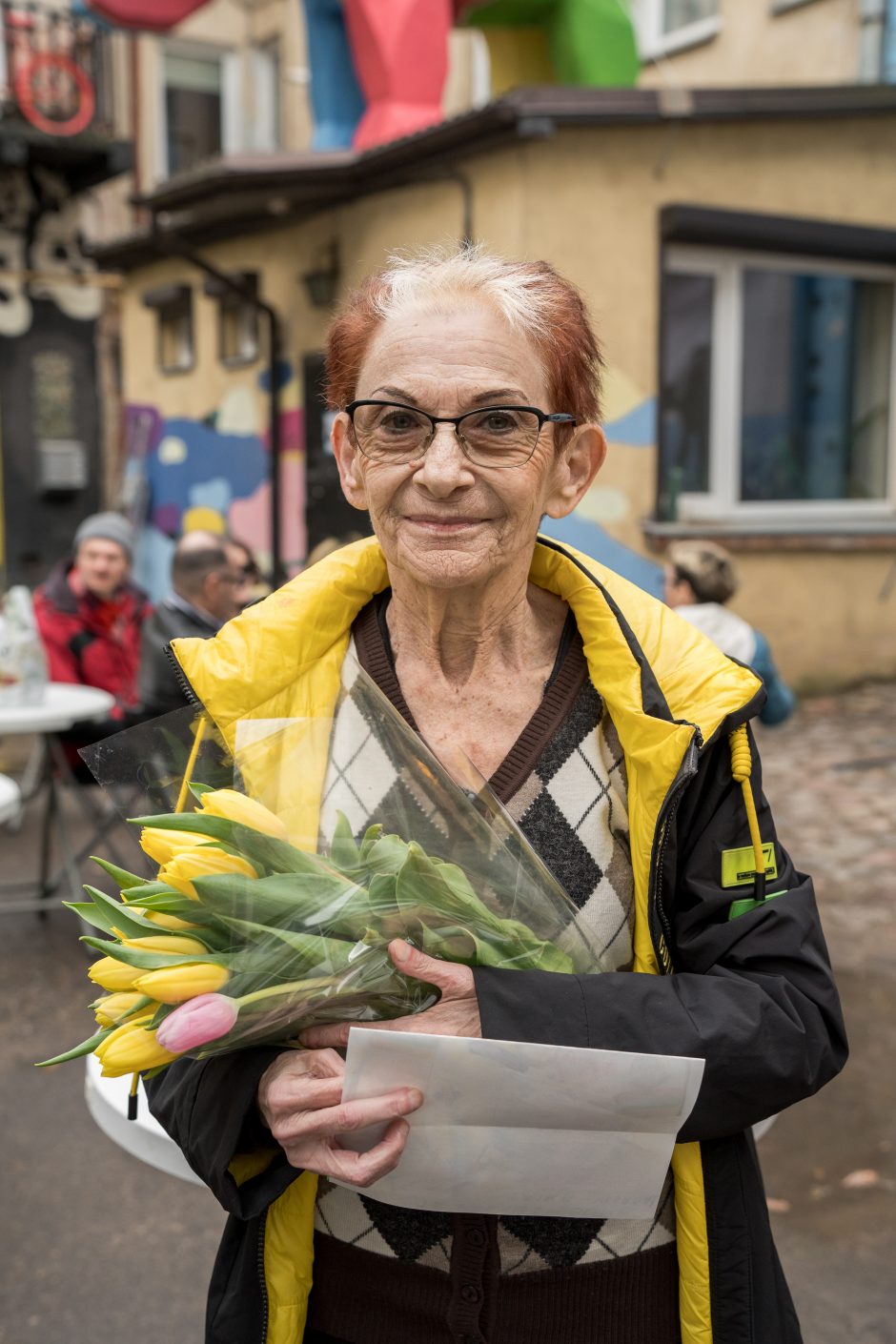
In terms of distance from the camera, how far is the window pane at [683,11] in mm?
10677

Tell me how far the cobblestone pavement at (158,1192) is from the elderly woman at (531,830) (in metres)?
1.69

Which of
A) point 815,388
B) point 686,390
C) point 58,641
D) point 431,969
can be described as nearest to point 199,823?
point 431,969

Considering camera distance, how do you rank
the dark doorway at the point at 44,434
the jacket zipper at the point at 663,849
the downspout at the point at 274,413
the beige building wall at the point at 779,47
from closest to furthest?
the jacket zipper at the point at 663,849, the beige building wall at the point at 779,47, the downspout at the point at 274,413, the dark doorway at the point at 44,434

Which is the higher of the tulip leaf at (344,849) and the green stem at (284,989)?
the tulip leaf at (344,849)

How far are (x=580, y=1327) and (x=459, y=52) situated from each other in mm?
12706

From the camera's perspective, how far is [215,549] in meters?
5.10

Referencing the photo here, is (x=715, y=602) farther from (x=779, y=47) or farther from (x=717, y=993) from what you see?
(x=779, y=47)

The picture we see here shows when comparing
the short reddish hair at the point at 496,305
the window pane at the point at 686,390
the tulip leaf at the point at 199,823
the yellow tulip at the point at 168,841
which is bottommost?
the yellow tulip at the point at 168,841

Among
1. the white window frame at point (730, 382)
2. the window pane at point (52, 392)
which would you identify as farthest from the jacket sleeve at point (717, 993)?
the window pane at point (52, 392)

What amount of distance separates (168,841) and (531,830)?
0.45 metres

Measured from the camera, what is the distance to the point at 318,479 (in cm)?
1020

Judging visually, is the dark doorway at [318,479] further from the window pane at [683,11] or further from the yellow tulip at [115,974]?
the yellow tulip at [115,974]

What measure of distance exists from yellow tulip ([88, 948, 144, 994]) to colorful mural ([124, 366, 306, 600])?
9445 mm

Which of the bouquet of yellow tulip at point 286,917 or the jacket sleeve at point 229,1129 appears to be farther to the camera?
the jacket sleeve at point 229,1129
